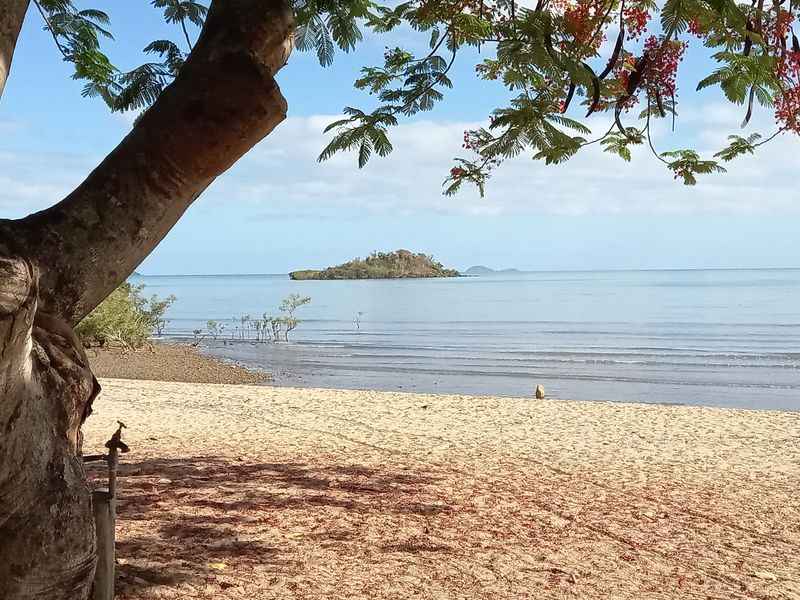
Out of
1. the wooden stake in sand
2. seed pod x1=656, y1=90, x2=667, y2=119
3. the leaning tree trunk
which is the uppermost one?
seed pod x1=656, y1=90, x2=667, y2=119

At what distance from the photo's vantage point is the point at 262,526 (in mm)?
5406

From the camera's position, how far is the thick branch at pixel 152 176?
3.19m

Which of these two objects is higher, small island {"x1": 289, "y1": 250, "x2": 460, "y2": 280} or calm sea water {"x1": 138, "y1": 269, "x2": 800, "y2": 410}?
small island {"x1": 289, "y1": 250, "x2": 460, "y2": 280}

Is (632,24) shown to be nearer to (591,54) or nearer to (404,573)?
(591,54)

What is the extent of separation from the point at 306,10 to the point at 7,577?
4.13 metres

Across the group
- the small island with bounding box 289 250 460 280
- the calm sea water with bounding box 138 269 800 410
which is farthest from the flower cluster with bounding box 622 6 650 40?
the small island with bounding box 289 250 460 280

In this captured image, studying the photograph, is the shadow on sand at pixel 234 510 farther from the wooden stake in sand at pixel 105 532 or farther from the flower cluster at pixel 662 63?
the flower cluster at pixel 662 63

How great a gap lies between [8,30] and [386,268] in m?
148

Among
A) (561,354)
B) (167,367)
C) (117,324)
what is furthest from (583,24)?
(561,354)

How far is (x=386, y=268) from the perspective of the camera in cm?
15038

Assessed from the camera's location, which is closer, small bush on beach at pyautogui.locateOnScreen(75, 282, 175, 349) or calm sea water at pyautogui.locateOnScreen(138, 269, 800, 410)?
calm sea water at pyautogui.locateOnScreen(138, 269, 800, 410)

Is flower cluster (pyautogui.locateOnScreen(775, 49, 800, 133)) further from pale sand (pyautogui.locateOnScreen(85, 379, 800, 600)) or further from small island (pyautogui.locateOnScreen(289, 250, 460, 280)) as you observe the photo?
small island (pyautogui.locateOnScreen(289, 250, 460, 280))

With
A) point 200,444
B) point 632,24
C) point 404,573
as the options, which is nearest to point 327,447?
point 200,444

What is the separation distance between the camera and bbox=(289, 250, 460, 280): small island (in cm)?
14850
